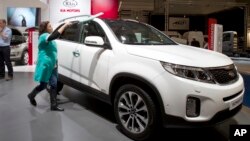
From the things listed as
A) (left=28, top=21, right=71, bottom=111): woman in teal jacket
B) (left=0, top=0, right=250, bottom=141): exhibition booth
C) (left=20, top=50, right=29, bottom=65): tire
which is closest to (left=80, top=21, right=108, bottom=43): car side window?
(left=0, top=0, right=250, bottom=141): exhibition booth

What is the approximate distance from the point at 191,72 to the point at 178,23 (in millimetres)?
22704

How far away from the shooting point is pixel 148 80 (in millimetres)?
3287

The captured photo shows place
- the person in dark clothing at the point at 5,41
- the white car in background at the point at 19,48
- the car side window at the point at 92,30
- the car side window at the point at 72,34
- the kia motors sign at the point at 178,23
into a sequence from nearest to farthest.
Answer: the car side window at the point at 92,30 → the car side window at the point at 72,34 → the person in dark clothing at the point at 5,41 → the white car in background at the point at 19,48 → the kia motors sign at the point at 178,23

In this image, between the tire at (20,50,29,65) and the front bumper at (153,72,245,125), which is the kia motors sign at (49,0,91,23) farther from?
the front bumper at (153,72,245,125)

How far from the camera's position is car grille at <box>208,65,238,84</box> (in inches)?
127

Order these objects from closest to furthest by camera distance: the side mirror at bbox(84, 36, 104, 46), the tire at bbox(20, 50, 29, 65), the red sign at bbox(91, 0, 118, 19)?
the side mirror at bbox(84, 36, 104, 46) → the red sign at bbox(91, 0, 118, 19) → the tire at bbox(20, 50, 29, 65)

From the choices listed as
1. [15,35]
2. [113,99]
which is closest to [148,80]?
[113,99]

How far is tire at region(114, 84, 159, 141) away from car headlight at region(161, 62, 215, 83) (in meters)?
0.42

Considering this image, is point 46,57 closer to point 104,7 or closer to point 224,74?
point 224,74

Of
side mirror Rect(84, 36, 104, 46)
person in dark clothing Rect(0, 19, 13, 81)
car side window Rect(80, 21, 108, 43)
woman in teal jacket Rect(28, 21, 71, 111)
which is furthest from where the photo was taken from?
person in dark clothing Rect(0, 19, 13, 81)

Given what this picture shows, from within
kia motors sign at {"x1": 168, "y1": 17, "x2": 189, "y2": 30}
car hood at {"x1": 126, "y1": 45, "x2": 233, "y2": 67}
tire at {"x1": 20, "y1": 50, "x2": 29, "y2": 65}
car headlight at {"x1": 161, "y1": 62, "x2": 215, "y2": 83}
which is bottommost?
tire at {"x1": 20, "y1": 50, "x2": 29, "y2": 65}

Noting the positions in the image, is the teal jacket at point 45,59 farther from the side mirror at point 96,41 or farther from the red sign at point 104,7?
the red sign at point 104,7

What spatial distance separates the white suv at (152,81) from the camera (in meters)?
3.11

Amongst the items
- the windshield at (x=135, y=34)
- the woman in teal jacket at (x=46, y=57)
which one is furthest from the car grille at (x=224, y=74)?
the woman in teal jacket at (x=46, y=57)
